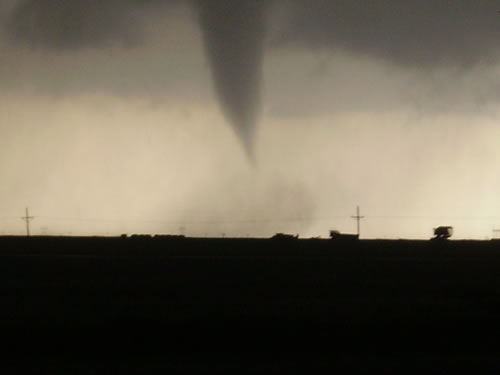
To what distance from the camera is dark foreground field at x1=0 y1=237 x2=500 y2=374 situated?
68.5 ft

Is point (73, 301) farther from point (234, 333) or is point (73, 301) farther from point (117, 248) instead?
point (117, 248)

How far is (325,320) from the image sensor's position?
2691cm

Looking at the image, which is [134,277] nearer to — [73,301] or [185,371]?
[73,301]

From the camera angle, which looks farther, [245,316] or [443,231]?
[443,231]

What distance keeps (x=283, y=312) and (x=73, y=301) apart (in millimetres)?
8013

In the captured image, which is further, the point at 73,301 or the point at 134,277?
the point at 134,277

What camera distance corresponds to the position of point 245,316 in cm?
2703

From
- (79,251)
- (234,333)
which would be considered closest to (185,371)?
(234,333)

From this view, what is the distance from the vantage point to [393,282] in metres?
Answer: 39.6

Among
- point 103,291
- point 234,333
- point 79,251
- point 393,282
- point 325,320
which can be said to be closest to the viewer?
point 234,333

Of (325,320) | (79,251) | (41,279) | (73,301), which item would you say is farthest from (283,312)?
(79,251)

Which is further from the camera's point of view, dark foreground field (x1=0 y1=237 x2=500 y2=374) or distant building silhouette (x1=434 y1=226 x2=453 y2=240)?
distant building silhouette (x1=434 y1=226 x2=453 y2=240)

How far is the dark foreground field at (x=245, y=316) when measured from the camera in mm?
20875

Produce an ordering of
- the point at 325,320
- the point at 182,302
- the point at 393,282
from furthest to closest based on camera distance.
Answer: the point at 393,282 → the point at 182,302 → the point at 325,320
